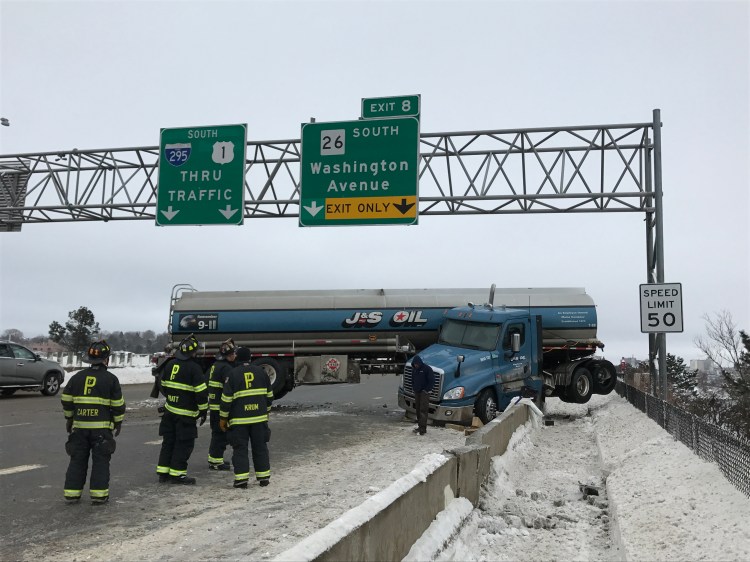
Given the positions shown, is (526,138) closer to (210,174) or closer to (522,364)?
(522,364)

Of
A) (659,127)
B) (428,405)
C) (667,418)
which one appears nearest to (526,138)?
(659,127)

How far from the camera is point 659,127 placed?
16.2 m

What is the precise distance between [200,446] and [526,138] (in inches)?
442

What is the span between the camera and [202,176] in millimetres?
17703

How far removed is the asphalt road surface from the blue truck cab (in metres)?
2.05

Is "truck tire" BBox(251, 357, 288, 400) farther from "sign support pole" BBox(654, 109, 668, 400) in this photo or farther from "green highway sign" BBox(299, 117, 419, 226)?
"sign support pole" BBox(654, 109, 668, 400)

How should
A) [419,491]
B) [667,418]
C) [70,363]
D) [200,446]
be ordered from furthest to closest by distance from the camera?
[70,363], [200,446], [667,418], [419,491]

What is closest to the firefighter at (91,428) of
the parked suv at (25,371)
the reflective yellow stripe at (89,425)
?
the reflective yellow stripe at (89,425)

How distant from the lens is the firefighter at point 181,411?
8359 mm

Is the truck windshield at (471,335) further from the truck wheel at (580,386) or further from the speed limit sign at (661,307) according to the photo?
the truck wheel at (580,386)

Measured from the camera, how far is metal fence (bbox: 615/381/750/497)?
19.2 feet

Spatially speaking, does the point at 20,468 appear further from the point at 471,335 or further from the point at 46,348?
the point at 46,348

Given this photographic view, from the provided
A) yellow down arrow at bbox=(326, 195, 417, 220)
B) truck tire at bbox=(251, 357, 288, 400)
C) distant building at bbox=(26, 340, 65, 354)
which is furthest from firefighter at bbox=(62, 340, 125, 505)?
distant building at bbox=(26, 340, 65, 354)

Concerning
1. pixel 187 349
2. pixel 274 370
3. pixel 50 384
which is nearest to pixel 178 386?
pixel 187 349
